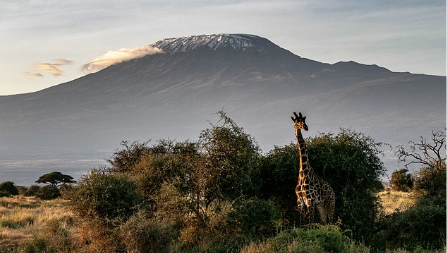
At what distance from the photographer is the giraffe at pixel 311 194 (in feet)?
60.3

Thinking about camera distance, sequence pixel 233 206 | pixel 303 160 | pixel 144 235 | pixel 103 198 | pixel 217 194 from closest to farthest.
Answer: pixel 144 235 → pixel 103 198 → pixel 233 206 → pixel 217 194 → pixel 303 160

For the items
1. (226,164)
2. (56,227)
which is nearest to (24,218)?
(56,227)

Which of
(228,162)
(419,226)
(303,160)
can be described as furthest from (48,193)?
(419,226)

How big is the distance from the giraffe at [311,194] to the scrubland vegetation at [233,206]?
0.50 metres

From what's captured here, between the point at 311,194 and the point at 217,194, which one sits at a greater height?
the point at 217,194

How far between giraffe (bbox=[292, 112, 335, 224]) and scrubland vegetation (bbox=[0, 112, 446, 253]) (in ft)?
1.65

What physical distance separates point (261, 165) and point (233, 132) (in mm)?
1611

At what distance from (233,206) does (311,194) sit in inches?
96.0

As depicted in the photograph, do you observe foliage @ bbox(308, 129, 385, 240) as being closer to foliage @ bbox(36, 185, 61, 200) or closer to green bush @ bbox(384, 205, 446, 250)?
green bush @ bbox(384, 205, 446, 250)

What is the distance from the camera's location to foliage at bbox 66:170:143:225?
56.6ft

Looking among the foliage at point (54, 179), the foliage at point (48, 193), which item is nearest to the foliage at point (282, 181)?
the foliage at point (48, 193)

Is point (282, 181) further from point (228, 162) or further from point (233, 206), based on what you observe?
point (233, 206)

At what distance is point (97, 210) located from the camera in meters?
17.3

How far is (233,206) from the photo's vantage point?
1822 centimetres
